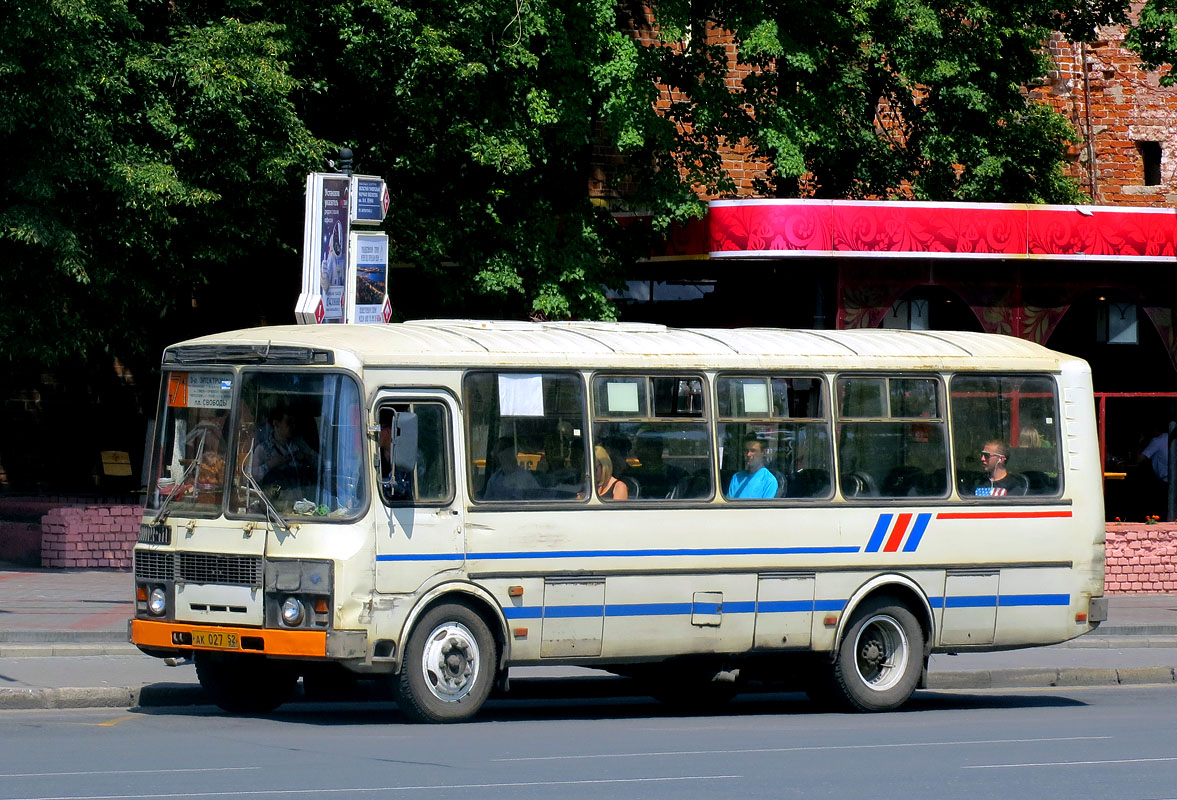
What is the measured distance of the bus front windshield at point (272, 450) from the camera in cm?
1201

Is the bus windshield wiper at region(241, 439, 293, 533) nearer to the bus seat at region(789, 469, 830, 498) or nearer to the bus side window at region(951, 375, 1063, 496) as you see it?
the bus seat at region(789, 469, 830, 498)

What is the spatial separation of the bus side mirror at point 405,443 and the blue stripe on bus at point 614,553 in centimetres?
59

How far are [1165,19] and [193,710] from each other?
1805 cm

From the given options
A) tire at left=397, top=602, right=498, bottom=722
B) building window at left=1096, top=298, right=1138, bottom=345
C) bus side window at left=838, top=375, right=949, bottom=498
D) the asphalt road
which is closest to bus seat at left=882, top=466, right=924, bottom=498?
bus side window at left=838, top=375, right=949, bottom=498

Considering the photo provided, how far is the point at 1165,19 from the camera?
84.2ft

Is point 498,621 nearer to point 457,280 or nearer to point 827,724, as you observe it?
point 827,724

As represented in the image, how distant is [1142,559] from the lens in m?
24.6

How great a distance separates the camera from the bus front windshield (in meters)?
12.0

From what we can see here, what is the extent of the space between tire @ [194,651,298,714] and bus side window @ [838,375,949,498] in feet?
14.2

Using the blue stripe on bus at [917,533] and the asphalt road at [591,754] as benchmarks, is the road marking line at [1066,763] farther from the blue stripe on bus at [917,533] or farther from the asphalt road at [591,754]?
the blue stripe on bus at [917,533]

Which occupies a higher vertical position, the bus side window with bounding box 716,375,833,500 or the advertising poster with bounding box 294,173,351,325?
the advertising poster with bounding box 294,173,351,325

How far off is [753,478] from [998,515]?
2137 mm

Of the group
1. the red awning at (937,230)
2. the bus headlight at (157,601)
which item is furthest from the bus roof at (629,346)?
the red awning at (937,230)

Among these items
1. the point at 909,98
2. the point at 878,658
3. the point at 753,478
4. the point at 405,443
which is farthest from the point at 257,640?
the point at 909,98
